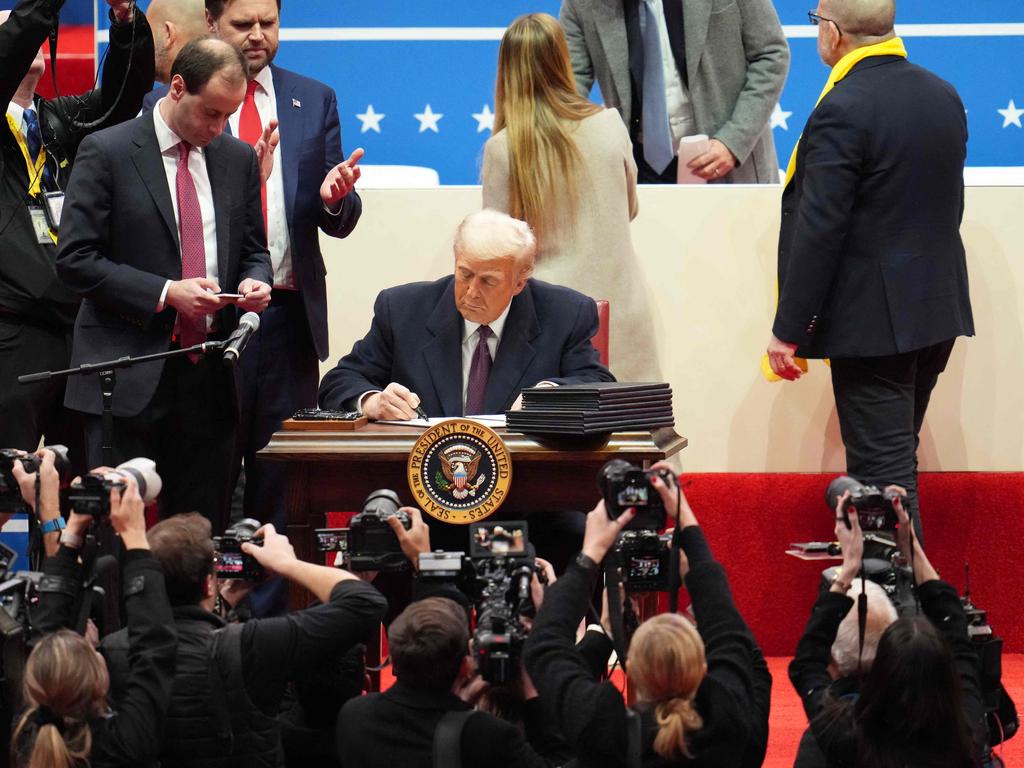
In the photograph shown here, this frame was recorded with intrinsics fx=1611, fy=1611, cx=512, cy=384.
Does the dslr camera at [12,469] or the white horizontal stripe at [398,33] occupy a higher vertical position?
the white horizontal stripe at [398,33]

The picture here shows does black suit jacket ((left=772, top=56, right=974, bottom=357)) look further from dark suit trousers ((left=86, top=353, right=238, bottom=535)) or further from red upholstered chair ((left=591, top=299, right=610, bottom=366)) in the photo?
dark suit trousers ((left=86, top=353, right=238, bottom=535))

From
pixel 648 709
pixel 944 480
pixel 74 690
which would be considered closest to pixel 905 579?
pixel 648 709

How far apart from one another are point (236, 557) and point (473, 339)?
1263 mm

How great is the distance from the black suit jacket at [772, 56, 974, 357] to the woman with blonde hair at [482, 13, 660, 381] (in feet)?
1.85

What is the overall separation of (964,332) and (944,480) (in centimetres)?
73

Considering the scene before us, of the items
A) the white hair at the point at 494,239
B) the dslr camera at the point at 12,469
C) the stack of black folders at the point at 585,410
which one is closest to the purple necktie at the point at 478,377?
the white hair at the point at 494,239

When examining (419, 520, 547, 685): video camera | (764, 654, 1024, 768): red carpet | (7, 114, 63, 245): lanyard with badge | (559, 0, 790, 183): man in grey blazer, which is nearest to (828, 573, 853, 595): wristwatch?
(419, 520, 547, 685): video camera

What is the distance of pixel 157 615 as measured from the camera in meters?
2.95

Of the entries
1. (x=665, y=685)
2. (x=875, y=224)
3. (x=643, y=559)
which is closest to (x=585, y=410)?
(x=643, y=559)

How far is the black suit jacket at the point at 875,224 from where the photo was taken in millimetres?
4738

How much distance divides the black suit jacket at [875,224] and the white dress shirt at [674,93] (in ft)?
3.37

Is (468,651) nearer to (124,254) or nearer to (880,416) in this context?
(124,254)

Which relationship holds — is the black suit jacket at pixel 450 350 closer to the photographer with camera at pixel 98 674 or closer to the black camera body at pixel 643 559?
the black camera body at pixel 643 559

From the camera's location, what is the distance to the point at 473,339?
434 centimetres
